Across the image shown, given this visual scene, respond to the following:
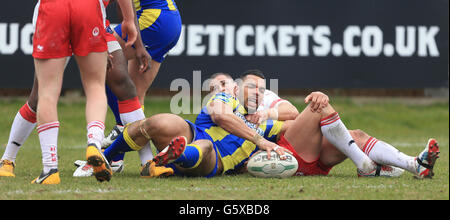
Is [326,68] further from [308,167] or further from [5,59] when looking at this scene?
[308,167]

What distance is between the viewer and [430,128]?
11.4 metres

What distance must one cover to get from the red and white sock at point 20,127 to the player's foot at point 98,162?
1.09 metres

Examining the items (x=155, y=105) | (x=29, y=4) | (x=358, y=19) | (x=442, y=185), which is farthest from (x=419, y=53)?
(x=442, y=185)

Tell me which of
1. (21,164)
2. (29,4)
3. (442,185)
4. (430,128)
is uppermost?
(29,4)

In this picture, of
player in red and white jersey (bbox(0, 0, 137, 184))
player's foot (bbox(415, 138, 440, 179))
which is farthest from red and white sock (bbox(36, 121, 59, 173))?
player's foot (bbox(415, 138, 440, 179))

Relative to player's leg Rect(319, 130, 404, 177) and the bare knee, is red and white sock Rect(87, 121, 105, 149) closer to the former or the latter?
player's leg Rect(319, 130, 404, 177)

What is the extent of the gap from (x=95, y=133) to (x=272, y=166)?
1248mm

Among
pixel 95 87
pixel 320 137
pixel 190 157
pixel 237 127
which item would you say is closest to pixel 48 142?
pixel 95 87

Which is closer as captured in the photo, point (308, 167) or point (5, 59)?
point (308, 167)

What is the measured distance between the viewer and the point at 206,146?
495 centimetres

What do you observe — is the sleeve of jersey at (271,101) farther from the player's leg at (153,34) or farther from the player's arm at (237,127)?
the player's leg at (153,34)

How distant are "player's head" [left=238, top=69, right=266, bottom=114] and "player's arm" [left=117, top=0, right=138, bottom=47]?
91 cm

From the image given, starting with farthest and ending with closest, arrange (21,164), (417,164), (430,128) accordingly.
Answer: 1. (430,128)
2. (21,164)
3. (417,164)

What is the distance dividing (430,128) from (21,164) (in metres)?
7.01
